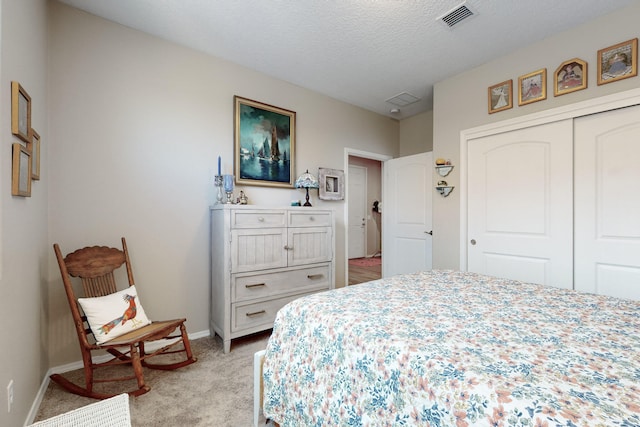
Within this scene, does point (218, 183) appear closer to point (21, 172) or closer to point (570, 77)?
point (21, 172)

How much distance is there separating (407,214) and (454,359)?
308 cm

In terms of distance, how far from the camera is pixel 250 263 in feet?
8.05

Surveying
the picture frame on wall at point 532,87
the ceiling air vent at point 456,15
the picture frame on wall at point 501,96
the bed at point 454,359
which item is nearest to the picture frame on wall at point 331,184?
the picture frame on wall at point 501,96

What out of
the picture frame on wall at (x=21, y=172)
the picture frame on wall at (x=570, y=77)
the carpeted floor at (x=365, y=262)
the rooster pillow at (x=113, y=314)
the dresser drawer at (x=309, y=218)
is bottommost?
the carpeted floor at (x=365, y=262)

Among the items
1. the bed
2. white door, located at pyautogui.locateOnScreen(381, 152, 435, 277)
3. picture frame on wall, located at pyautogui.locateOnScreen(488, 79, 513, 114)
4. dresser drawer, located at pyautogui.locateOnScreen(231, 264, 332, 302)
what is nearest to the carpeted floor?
white door, located at pyautogui.locateOnScreen(381, 152, 435, 277)

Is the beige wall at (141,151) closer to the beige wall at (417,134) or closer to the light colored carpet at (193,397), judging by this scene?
the light colored carpet at (193,397)

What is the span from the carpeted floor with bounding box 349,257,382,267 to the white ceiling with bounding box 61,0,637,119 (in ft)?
12.4

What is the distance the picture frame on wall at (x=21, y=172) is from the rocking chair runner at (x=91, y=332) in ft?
1.58

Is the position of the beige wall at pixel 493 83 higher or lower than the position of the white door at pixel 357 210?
higher

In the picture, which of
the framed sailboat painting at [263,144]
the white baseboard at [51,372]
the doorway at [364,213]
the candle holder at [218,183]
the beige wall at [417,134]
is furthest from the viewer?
the doorway at [364,213]

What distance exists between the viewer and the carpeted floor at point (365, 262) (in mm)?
5864

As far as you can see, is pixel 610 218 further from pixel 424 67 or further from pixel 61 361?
pixel 61 361

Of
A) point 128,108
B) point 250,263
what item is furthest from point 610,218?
point 128,108

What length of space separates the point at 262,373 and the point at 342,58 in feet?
8.91
